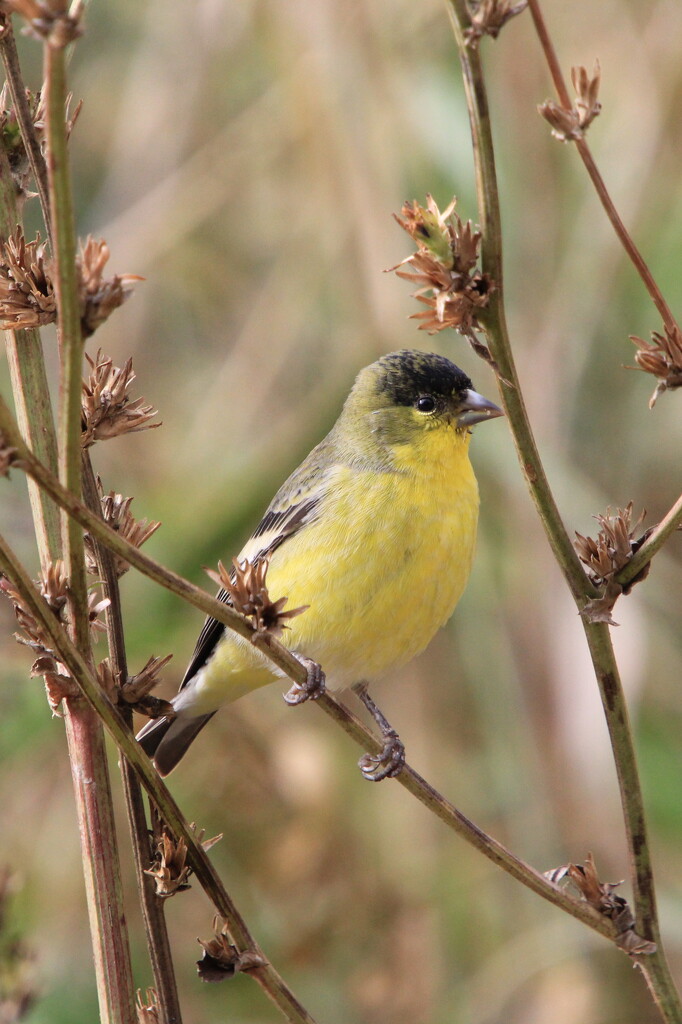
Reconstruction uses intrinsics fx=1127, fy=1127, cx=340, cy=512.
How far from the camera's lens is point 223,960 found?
1.42 m

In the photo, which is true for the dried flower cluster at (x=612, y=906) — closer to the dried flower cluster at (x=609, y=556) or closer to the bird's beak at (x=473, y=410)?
A: the dried flower cluster at (x=609, y=556)

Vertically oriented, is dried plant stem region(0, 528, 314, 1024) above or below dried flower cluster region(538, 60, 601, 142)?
below

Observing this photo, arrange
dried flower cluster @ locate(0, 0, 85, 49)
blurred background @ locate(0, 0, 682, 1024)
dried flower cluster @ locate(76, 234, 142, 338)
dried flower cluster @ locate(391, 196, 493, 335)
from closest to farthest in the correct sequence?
dried flower cluster @ locate(0, 0, 85, 49) < dried flower cluster @ locate(76, 234, 142, 338) < dried flower cluster @ locate(391, 196, 493, 335) < blurred background @ locate(0, 0, 682, 1024)

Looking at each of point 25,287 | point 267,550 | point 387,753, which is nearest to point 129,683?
point 25,287

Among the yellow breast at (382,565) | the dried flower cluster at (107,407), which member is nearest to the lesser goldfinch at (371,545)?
the yellow breast at (382,565)

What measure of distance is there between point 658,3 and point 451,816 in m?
3.50

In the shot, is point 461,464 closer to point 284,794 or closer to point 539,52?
point 284,794

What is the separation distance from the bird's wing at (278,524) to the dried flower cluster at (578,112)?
1.68 metres

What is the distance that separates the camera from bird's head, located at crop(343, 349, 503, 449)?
3057mm

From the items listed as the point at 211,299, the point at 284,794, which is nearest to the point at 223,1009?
the point at 284,794

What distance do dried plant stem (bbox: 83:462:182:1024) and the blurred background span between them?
1779 millimetres

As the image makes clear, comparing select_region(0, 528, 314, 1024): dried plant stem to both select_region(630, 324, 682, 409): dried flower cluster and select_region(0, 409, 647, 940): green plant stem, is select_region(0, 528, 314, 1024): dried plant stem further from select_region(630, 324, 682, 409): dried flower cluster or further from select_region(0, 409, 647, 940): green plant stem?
select_region(630, 324, 682, 409): dried flower cluster

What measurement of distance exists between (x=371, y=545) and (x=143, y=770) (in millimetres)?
1406

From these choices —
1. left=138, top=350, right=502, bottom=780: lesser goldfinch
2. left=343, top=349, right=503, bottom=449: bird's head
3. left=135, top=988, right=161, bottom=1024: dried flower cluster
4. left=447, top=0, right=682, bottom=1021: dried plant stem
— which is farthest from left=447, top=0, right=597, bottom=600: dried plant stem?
left=343, top=349, right=503, bottom=449: bird's head
